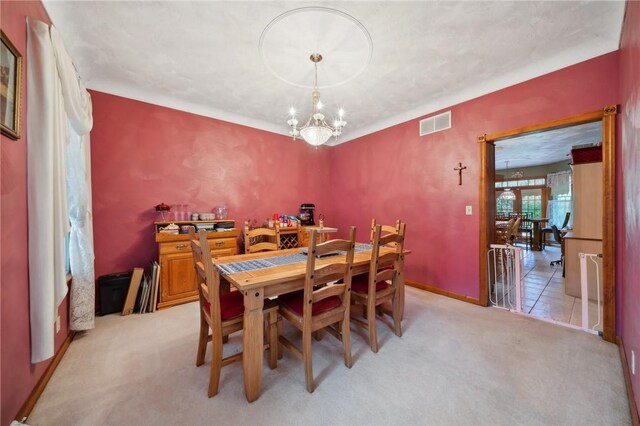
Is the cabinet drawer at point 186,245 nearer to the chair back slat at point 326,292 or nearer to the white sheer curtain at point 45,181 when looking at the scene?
the white sheer curtain at point 45,181

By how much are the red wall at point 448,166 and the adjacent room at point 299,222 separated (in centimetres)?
2

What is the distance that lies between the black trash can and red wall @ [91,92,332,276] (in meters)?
0.20

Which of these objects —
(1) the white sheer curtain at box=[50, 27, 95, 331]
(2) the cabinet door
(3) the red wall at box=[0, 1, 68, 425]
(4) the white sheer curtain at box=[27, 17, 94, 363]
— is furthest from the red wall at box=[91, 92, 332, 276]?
(3) the red wall at box=[0, 1, 68, 425]

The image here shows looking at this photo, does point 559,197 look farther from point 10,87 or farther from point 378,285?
point 10,87

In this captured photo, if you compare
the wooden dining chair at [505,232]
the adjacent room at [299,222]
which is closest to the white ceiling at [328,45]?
the adjacent room at [299,222]

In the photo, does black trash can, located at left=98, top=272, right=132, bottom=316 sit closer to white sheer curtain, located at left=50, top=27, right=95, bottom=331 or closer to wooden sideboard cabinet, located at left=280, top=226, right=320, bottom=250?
white sheer curtain, located at left=50, top=27, right=95, bottom=331

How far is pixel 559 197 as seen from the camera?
745 centimetres

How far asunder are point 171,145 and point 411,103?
135 inches

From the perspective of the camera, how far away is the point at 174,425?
4.39 ft

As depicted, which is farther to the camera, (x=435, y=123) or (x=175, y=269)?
(x=435, y=123)

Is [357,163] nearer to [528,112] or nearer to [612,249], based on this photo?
[528,112]

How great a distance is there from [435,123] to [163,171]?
3.81 m

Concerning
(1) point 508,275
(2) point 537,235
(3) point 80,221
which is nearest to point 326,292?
(3) point 80,221

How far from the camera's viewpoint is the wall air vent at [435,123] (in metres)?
3.23
